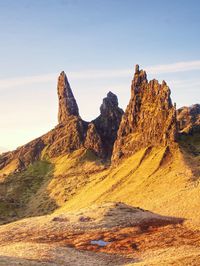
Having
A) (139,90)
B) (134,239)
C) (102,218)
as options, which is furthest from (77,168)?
(134,239)

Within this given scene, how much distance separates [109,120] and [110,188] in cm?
6786

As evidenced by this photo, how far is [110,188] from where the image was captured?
360 ft

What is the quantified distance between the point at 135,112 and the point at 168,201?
60.6m

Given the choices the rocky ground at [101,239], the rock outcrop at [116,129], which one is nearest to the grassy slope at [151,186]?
the rock outcrop at [116,129]

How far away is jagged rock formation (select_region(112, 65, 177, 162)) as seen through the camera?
120944mm

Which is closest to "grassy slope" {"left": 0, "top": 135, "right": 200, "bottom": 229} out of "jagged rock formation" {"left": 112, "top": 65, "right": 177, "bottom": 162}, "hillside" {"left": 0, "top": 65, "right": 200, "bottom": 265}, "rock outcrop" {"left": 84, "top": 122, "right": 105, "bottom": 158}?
"hillside" {"left": 0, "top": 65, "right": 200, "bottom": 265}

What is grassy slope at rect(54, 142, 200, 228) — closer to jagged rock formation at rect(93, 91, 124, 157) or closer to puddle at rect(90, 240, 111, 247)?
puddle at rect(90, 240, 111, 247)

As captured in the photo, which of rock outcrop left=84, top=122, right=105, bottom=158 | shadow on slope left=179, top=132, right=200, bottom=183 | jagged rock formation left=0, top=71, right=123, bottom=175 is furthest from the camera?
jagged rock formation left=0, top=71, right=123, bottom=175

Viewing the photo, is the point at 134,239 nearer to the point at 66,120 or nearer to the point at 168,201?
the point at 168,201

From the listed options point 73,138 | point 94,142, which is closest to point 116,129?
point 94,142

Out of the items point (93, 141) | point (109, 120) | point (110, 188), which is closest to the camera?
point (110, 188)

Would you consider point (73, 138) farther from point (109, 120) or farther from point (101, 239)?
point (101, 239)

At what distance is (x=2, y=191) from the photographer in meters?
155

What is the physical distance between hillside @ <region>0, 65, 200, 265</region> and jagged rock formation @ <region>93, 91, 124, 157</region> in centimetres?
40
